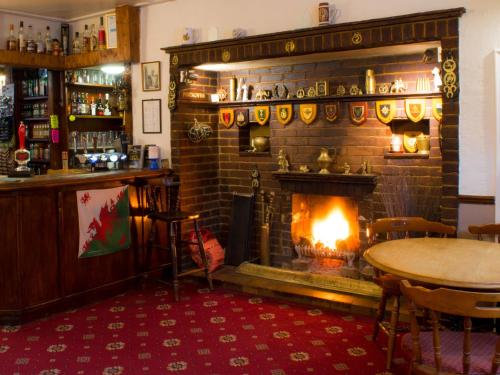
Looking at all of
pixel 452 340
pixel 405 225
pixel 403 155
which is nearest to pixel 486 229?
pixel 405 225

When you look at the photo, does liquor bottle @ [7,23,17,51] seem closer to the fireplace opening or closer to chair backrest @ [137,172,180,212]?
chair backrest @ [137,172,180,212]

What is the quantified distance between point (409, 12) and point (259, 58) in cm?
130

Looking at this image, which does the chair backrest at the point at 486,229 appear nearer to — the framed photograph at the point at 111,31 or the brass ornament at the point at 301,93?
the brass ornament at the point at 301,93

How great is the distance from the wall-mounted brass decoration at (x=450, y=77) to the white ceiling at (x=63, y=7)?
2.82m

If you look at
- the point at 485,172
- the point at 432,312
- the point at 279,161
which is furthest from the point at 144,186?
the point at 432,312

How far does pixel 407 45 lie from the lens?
4367mm

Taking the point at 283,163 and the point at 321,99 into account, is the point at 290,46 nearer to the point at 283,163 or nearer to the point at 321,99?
the point at 321,99

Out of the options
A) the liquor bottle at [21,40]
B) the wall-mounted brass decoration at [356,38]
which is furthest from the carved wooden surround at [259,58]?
the liquor bottle at [21,40]

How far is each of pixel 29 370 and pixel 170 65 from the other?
3040mm

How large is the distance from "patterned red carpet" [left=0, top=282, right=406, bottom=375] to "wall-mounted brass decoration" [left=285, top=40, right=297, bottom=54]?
208 cm

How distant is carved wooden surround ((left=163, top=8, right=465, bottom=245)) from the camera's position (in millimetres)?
4027

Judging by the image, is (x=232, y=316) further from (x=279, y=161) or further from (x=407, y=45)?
(x=407, y=45)

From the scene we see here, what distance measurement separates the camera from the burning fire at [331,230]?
5.47 metres

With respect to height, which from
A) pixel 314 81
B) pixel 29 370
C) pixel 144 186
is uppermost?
pixel 314 81
